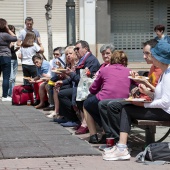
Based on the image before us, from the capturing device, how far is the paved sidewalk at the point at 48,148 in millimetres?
6996

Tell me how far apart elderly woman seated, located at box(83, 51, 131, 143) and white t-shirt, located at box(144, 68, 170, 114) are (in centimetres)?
95

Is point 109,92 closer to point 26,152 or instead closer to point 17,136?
point 26,152

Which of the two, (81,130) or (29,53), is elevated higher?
(29,53)

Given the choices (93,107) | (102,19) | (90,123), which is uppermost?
(102,19)

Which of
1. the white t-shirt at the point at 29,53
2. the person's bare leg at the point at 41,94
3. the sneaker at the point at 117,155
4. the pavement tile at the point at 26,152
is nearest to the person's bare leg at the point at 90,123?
the pavement tile at the point at 26,152

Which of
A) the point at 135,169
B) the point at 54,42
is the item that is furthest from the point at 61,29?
the point at 135,169

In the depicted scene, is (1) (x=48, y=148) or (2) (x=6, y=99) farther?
(2) (x=6, y=99)

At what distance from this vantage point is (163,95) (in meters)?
7.20

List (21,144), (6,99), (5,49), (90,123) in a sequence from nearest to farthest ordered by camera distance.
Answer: (21,144) → (90,123) → (5,49) → (6,99)

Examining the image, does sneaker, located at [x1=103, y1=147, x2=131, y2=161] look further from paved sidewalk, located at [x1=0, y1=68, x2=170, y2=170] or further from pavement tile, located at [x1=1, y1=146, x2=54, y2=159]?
pavement tile, located at [x1=1, y1=146, x2=54, y2=159]

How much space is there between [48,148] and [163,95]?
1.79 metres

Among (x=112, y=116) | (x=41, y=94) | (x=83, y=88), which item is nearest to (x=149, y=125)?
(x=112, y=116)

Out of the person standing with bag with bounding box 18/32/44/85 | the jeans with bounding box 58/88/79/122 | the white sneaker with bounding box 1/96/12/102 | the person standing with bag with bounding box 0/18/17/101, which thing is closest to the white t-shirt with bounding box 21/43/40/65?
the person standing with bag with bounding box 18/32/44/85

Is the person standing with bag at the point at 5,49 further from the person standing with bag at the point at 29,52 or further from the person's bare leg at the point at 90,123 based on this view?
the person's bare leg at the point at 90,123
